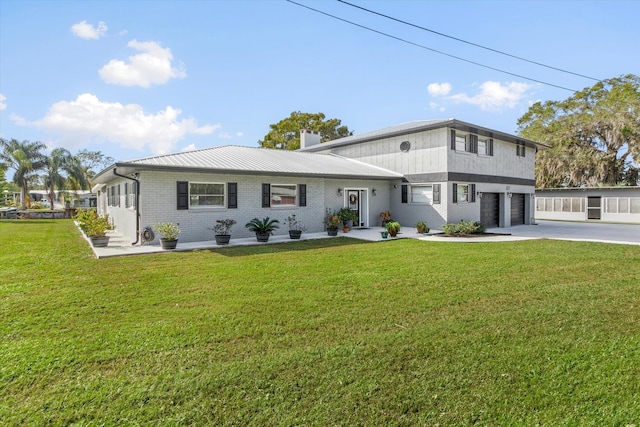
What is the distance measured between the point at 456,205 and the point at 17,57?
17.6m

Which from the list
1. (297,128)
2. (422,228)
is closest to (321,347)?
(422,228)

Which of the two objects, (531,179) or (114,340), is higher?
(531,179)

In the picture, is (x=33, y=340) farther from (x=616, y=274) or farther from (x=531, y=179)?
(x=531, y=179)

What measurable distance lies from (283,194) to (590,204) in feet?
77.1

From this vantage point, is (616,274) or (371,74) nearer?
(616,274)

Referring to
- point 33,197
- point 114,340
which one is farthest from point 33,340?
point 33,197

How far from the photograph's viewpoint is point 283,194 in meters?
14.9

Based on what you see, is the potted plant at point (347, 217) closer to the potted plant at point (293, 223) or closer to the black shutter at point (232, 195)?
the potted plant at point (293, 223)

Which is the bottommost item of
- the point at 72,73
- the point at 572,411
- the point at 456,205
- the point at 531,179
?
the point at 572,411

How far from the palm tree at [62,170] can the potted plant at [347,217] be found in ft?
101

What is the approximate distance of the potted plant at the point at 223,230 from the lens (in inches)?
469

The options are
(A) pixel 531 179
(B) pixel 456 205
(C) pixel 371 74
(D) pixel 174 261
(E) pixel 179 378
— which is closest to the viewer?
(E) pixel 179 378

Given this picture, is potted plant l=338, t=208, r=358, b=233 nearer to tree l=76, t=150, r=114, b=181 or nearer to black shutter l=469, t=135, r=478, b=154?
black shutter l=469, t=135, r=478, b=154

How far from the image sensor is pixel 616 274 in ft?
23.6
